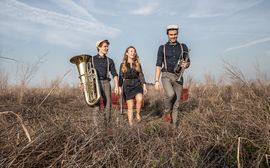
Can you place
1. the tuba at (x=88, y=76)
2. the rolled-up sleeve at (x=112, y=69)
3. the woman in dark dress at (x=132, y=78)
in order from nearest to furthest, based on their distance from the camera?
the tuba at (x=88, y=76), the rolled-up sleeve at (x=112, y=69), the woman in dark dress at (x=132, y=78)

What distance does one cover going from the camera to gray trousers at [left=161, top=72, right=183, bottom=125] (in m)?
6.75

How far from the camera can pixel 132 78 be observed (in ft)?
25.3

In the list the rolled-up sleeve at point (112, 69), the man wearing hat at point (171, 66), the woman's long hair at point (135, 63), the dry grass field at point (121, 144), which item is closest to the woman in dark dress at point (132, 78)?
the woman's long hair at point (135, 63)

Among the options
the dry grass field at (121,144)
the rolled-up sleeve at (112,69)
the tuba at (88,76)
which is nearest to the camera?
the dry grass field at (121,144)

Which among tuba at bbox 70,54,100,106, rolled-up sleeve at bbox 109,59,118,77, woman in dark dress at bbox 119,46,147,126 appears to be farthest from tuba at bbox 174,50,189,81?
tuba at bbox 70,54,100,106

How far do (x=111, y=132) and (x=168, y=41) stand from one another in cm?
401

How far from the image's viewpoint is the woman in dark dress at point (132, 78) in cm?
759

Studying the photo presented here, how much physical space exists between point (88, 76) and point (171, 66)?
170cm

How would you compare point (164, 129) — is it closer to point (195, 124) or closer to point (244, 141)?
point (195, 124)

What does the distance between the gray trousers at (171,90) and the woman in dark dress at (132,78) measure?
0.86 meters

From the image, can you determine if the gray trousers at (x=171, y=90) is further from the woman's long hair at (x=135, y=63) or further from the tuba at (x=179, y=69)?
the woman's long hair at (x=135, y=63)

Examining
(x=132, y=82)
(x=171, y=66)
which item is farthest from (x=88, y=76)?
(x=171, y=66)

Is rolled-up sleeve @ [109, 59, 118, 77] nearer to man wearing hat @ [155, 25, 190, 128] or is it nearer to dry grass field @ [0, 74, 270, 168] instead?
man wearing hat @ [155, 25, 190, 128]

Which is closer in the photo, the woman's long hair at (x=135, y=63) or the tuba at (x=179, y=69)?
the tuba at (x=179, y=69)
